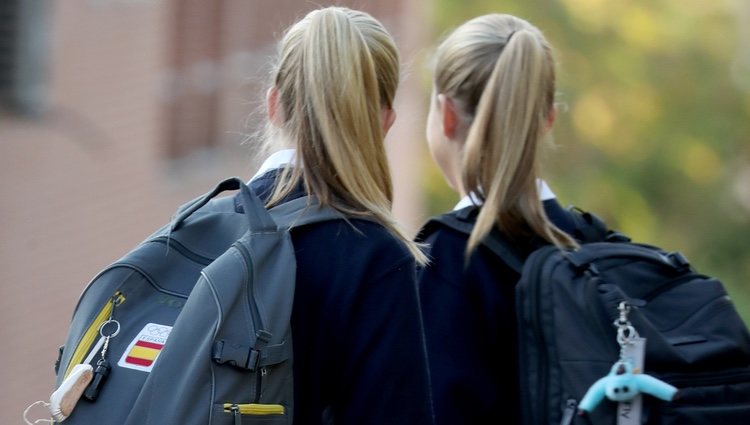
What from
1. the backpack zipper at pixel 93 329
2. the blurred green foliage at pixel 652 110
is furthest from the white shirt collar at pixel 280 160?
the blurred green foliage at pixel 652 110

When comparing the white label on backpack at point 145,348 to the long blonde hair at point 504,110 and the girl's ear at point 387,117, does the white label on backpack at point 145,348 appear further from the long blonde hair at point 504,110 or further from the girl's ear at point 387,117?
the long blonde hair at point 504,110

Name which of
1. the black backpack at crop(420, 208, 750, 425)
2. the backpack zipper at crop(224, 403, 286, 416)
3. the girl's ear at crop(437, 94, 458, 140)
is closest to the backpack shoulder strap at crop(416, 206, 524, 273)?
the black backpack at crop(420, 208, 750, 425)

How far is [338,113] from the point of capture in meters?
2.39

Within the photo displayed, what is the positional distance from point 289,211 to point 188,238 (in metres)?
0.20

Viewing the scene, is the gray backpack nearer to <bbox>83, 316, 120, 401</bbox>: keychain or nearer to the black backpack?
→ <bbox>83, 316, 120, 401</bbox>: keychain

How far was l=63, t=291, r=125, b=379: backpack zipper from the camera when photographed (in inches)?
88.4

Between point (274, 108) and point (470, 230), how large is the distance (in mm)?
699

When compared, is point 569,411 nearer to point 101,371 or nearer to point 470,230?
point 470,230

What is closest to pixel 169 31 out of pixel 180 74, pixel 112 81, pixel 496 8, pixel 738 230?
pixel 180 74

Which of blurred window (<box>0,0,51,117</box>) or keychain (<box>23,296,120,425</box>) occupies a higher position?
blurred window (<box>0,0,51,117</box>)

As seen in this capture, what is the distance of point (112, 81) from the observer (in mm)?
7707

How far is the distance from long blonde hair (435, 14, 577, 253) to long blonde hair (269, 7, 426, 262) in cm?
64

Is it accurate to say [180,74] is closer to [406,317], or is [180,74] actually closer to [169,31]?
[169,31]

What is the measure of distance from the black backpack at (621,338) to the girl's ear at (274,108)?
0.66 m
